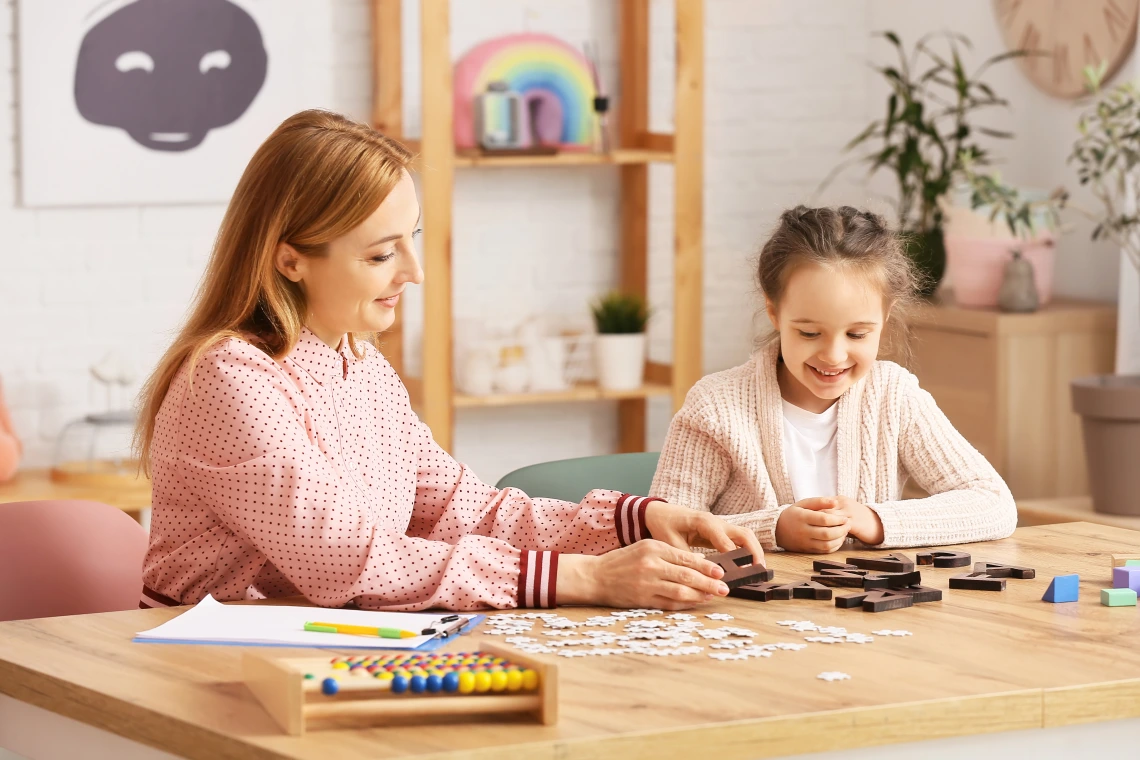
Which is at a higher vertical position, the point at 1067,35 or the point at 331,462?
the point at 1067,35

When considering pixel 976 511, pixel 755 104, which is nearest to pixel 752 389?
pixel 976 511

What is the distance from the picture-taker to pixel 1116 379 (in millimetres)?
3879


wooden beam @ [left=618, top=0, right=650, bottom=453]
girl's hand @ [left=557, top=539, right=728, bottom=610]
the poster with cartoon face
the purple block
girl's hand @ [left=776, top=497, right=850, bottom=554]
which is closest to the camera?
girl's hand @ [left=557, top=539, right=728, bottom=610]

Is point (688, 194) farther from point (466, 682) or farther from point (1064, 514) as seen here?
point (466, 682)

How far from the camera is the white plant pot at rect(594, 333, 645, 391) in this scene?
14.7 ft

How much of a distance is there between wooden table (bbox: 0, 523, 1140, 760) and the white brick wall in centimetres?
246

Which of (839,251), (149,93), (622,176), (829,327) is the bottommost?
(829,327)

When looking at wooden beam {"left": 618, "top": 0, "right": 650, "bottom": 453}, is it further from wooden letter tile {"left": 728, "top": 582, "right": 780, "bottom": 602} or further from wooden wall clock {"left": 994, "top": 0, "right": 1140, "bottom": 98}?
wooden letter tile {"left": 728, "top": 582, "right": 780, "bottom": 602}

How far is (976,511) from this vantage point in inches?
90.7

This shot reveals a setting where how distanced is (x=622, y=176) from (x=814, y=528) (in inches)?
109

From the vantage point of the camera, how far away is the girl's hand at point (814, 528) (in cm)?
219

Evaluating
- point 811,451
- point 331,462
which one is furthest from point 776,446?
point 331,462

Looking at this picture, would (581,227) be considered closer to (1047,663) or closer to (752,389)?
(752,389)

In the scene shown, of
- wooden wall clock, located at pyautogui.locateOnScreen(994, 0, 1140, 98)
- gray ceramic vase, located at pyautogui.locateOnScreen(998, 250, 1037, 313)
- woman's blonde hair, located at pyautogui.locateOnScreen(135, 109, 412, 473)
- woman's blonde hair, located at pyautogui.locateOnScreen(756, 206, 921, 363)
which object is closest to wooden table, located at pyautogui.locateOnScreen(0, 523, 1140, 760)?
woman's blonde hair, located at pyautogui.locateOnScreen(135, 109, 412, 473)
